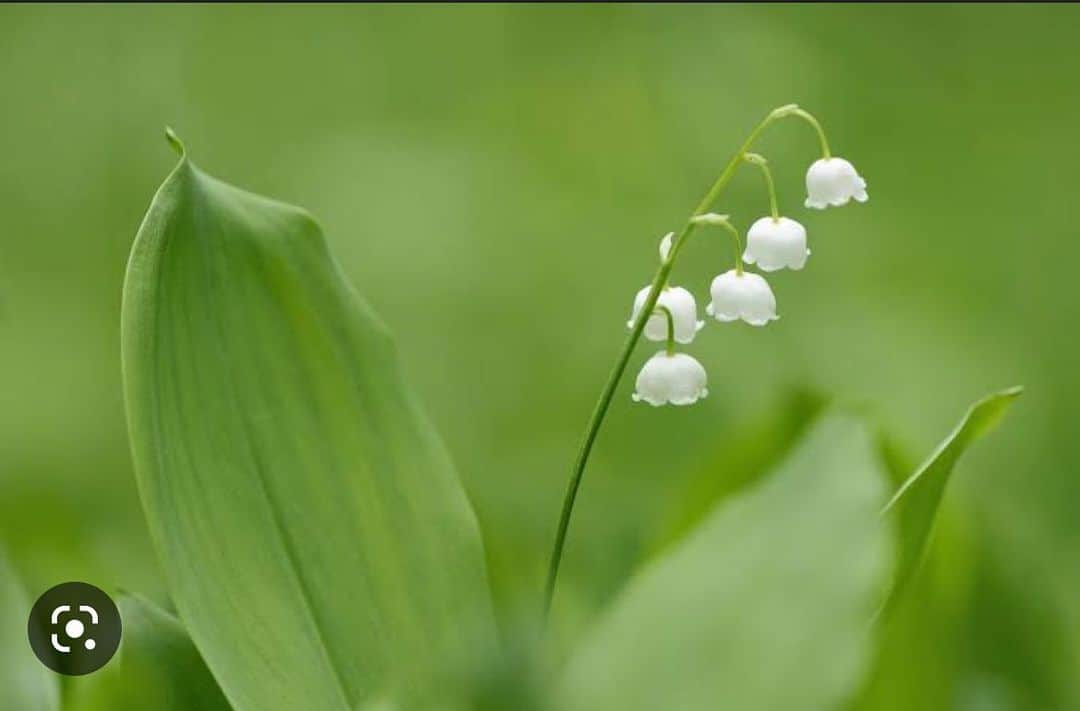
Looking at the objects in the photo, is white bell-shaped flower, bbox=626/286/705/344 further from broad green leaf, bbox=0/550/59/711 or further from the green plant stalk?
broad green leaf, bbox=0/550/59/711

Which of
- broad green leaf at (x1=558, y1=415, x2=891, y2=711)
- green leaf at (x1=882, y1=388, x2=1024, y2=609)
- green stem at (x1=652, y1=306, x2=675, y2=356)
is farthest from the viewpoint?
green stem at (x1=652, y1=306, x2=675, y2=356)

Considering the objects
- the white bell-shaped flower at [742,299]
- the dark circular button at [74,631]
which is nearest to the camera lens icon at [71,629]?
the dark circular button at [74,631]

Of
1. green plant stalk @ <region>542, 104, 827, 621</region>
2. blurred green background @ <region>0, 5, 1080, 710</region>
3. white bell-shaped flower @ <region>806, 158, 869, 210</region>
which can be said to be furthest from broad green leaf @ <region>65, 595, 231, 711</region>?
blurred green background @ <region>0, 5, 1080, 710</region>

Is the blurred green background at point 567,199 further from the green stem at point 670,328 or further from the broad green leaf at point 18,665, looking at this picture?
the broad green leaf at point 18,665

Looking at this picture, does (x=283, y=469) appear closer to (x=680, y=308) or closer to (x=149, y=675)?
(x=149, y=675)

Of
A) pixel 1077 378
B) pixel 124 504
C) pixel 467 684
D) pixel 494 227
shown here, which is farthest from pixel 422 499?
pixel 494 227

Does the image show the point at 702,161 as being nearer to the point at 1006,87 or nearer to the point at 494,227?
the point at 494,227
